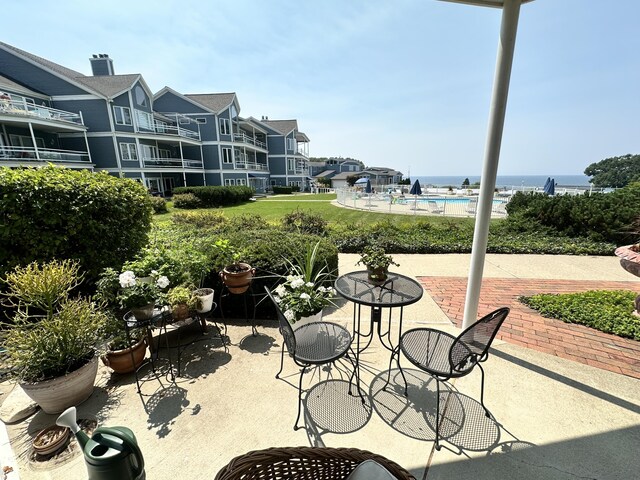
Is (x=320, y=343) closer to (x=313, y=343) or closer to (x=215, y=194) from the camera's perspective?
(x=313, y=343)

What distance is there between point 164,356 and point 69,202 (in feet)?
8.56

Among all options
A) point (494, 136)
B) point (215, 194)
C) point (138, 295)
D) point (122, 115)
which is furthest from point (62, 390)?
point (122, 115)

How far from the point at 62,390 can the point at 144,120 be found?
29.0 m

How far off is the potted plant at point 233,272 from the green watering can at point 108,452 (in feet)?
7.24

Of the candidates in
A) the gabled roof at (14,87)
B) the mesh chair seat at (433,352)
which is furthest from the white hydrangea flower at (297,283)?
the gabled roof at (14,87)

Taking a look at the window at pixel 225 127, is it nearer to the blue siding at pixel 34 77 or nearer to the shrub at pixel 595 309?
the blue siding at pixel 34 77

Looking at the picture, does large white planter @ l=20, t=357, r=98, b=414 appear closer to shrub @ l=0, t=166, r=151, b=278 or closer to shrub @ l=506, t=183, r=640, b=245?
shrub @ l=0, t=166, r=151, b=278

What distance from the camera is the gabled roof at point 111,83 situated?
71.2 feet

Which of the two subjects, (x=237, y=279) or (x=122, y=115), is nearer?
(x=237, y=279)

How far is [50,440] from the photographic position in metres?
2.09

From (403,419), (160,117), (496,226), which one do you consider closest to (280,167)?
(160,117)

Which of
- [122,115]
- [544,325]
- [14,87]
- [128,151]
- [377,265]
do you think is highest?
[14,87]

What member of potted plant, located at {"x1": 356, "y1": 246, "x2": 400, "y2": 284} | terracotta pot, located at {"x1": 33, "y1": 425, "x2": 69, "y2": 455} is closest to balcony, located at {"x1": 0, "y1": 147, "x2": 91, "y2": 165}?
terracotta pot, located at {"x1": 33, "y1": 425, "x2": 69, "y2": 455}

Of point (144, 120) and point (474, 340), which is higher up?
point (144, 120)
